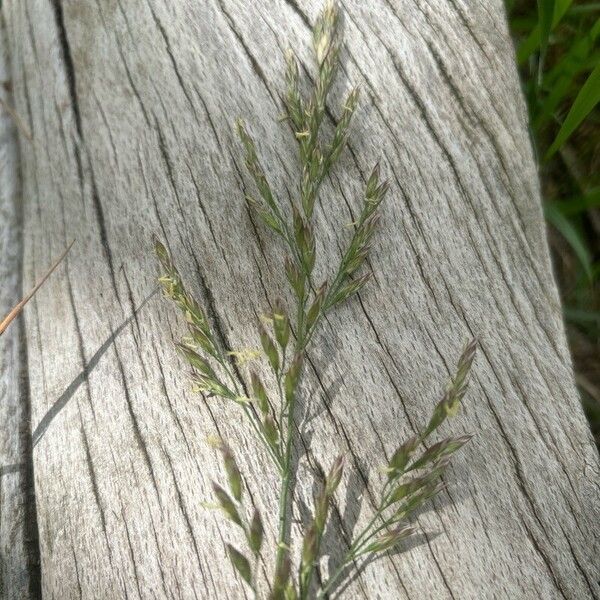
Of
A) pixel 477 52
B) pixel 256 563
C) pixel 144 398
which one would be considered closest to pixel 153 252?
pixel 144 398

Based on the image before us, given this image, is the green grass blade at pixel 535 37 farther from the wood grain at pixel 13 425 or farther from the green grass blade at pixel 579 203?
the wood grain at pixel 13 425

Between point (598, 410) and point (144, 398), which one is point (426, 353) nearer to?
point (144, 398)

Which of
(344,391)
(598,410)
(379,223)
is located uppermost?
(379,223)

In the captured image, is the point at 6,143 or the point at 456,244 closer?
the point at 456,244

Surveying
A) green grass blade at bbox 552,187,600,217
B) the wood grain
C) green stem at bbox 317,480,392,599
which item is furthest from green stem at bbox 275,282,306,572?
green grass blade at bbox 552,187,600,217

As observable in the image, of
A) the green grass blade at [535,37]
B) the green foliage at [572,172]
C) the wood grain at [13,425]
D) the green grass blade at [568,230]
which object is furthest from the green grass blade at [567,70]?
the wood grain at [13,425]

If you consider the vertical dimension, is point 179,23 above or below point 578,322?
above

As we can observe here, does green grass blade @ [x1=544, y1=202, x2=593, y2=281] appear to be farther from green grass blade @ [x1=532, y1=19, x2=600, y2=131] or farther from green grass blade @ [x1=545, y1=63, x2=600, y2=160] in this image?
green grass blade @ [x1=545, y1=63, x2=600, y2=160]
